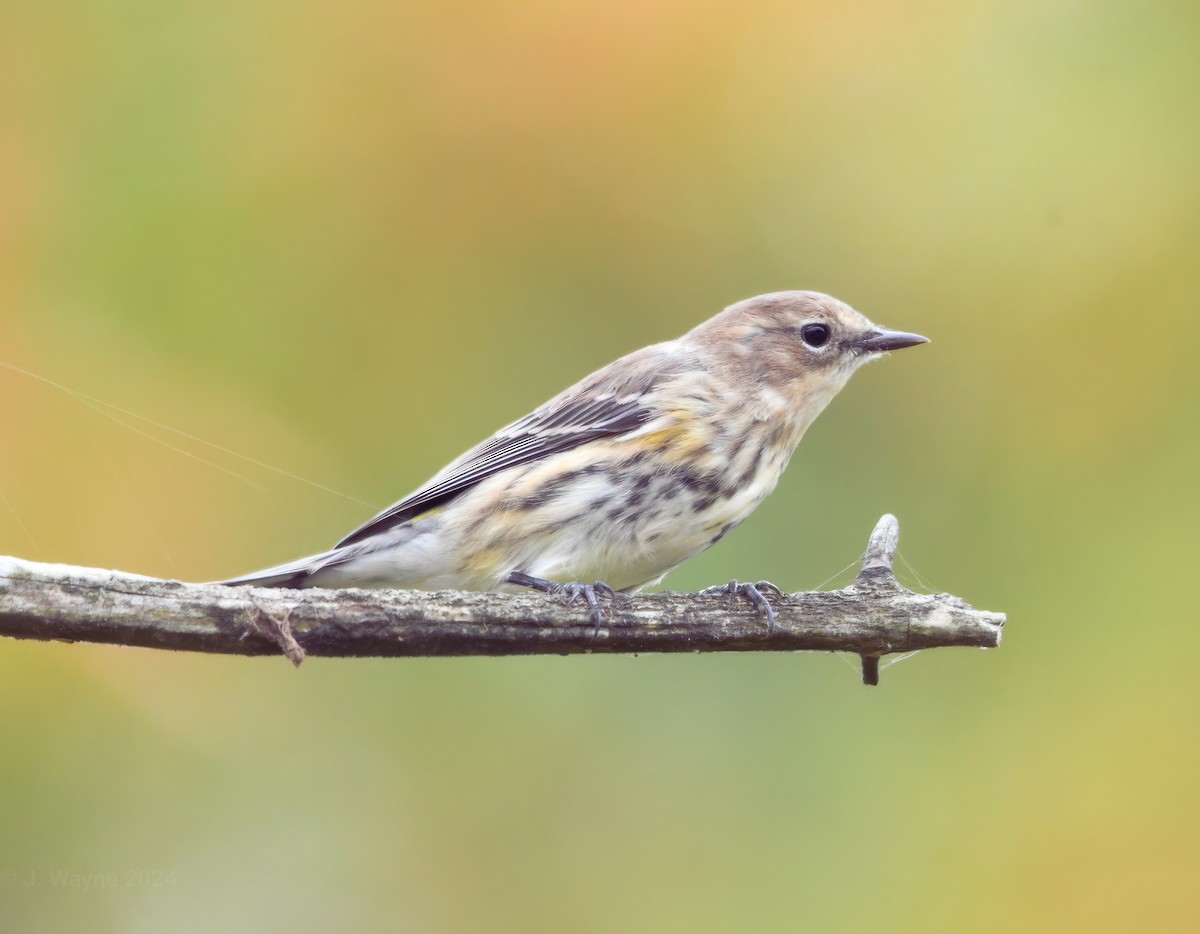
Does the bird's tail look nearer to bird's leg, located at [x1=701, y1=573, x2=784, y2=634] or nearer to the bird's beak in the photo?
bird's leg, located at [x1=701, y1=573, x2=784, y2=634]

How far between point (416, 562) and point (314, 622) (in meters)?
1.66

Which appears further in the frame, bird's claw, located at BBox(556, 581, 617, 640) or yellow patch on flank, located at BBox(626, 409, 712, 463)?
yellow patch on flank, located at BBox(626, 409, 712, 463)

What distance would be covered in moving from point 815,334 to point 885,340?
1.07ft

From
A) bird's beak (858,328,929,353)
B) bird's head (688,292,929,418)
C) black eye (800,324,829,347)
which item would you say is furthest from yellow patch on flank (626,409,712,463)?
bird's beak (858,328,929,353)

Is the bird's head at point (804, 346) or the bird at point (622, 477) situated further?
the bird's head at point (804, 346)

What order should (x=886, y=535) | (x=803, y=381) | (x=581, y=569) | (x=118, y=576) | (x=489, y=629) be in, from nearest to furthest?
(x=118, y=576)
(x=489, y=629)
(x=886, y=535)
(x=581, y=569)
(x=803, y=381)

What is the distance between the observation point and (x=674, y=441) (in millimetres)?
4426

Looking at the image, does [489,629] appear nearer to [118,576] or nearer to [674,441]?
[118,576]

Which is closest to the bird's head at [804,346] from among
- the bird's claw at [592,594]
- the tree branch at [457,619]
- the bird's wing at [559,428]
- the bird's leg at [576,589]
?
the bird's wing at [559,428]

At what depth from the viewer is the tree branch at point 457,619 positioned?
2705mm

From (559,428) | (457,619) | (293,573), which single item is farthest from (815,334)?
(457,619)

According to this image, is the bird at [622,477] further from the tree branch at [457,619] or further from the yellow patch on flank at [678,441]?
the tree branch at [457,619]

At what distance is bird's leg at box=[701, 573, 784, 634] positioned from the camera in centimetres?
339

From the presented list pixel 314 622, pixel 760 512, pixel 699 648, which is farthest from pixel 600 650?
pixel 760 512
